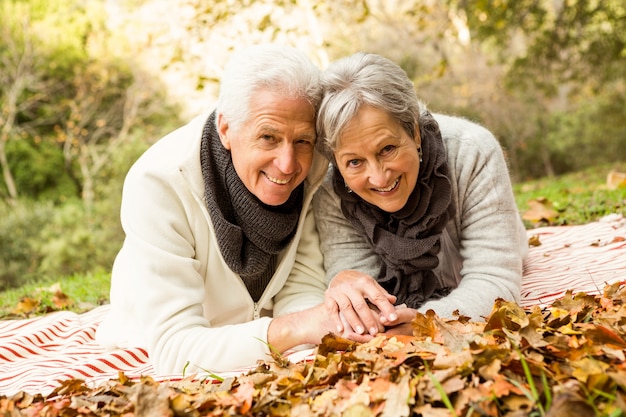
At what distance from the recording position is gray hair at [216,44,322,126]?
306 cm

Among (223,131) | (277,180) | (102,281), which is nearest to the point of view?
(277,180)

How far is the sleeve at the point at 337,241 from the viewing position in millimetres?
3617

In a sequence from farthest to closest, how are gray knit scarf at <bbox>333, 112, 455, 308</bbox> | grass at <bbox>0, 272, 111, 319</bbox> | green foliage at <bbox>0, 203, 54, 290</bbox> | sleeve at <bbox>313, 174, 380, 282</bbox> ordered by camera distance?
green foliage at <bbox>0, 203, 54, 290</bbox> → grass at <bbox>0, 272, 111, 319</bbox> → sleeve at <bbox>313, 174, 380, 282</bbox> → gray knit scarf at <bbox>333, 112, 455, 308</bbox>

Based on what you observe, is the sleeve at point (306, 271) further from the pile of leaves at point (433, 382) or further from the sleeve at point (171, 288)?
the pile of leaves at point (433, 382)

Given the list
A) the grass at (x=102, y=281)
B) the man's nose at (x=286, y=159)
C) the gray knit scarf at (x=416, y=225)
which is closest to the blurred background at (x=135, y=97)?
the grass at (x=102, y=281)

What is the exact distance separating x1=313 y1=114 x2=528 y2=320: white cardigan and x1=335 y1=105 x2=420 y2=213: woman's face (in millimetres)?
340

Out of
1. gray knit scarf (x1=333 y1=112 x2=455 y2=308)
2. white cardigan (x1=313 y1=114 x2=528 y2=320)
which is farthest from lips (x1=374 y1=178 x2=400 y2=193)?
white cardigan (x1=313 y1=114 x2=528 y2=320)

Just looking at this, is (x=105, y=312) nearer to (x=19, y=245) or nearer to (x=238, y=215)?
(x=238, y=215)

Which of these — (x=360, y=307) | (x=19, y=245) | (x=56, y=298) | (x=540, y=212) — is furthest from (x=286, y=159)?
(x=19, y=245)

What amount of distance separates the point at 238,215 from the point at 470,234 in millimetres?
1199

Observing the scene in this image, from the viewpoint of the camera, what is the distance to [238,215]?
336 cm

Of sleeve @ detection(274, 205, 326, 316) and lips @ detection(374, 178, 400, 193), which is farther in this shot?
sleeve @ detection(274, 205, 326, 316)

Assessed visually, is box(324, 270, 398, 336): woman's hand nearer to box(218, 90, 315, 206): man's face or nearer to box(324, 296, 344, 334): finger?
box(324, 296, 344, 334): finger

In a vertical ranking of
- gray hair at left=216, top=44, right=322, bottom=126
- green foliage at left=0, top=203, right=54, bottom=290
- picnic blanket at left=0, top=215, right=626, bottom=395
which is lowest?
green foliage at left=0, top=203, right=54, bottom=290
